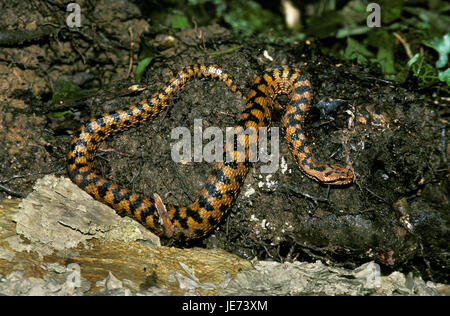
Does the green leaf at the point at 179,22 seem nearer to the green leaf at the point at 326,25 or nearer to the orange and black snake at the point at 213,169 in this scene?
the orange and black snake at the point at 213,169

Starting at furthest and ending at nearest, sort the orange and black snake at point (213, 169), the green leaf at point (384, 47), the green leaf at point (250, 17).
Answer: the green leaf at point (250, 17) → the green leaf at point (384, 47) → the orange and black snake at point (213, 169)

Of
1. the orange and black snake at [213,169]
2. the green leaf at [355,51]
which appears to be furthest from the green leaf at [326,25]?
the orange and black snake at [213,169]

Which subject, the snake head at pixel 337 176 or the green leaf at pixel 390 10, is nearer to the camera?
the snake head at pixel 337 176

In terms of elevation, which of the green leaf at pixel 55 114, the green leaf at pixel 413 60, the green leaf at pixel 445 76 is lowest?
the green leaf at pixel 55 114

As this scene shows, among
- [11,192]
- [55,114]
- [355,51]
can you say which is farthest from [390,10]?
[11,192]

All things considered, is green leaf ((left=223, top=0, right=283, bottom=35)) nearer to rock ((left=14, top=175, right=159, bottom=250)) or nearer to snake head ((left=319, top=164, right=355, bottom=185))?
snake head ((left=319, top=164, right=355, bottom=185))

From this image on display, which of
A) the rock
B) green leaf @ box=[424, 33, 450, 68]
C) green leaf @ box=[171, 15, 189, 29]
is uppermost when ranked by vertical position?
green leaf @ box=[171, 15, 189, 29]

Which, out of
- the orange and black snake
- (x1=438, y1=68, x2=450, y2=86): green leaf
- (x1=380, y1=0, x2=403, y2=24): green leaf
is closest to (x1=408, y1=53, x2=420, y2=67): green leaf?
(x1=438, y1=68, x2=450, y2=86): green leaf

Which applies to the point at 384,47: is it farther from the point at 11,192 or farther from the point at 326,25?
the point at 11,192
